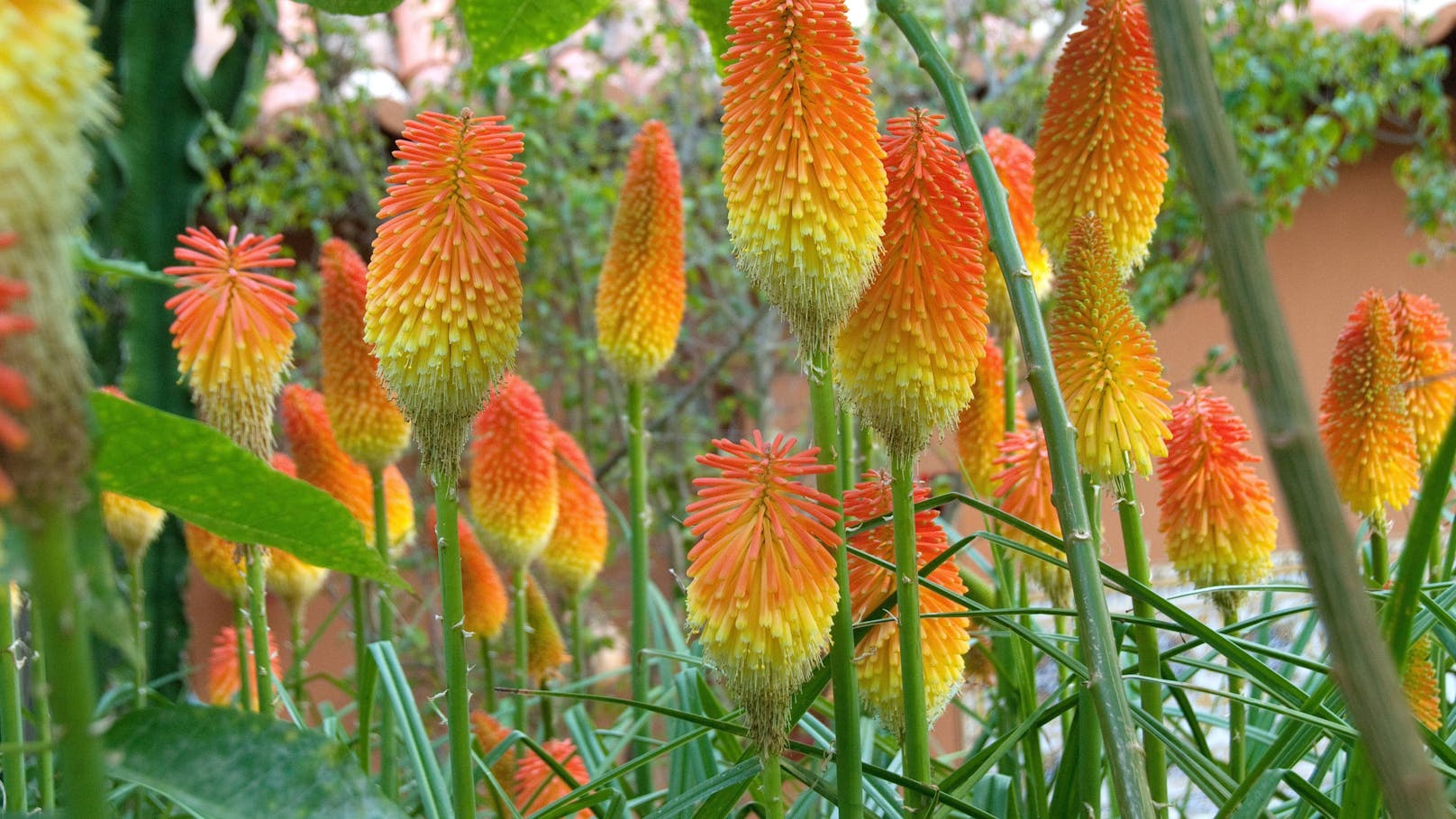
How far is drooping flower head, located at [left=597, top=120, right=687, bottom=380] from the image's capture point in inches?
77.1

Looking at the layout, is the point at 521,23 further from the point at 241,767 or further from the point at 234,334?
the point at 241,767

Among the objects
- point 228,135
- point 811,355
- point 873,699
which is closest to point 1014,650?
point 873,699

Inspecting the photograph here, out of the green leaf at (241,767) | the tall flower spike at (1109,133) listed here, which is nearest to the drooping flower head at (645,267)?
the tall flower spike at (1109,133)

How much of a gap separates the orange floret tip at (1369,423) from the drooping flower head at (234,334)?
49.9 inches

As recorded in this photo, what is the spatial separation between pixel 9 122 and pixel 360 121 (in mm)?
4925

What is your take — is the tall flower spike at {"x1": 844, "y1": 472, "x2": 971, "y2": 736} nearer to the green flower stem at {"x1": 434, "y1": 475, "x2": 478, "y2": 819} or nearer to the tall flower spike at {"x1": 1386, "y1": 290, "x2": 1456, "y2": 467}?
the green flower stem at {"x1": 434, "y1": 475, "x2": 478, "y2": 819}

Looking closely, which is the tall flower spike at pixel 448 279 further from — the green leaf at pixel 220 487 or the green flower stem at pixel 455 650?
Answer: the green leaf at pixel 220 487

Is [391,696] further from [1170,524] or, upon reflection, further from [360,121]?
[360,121]

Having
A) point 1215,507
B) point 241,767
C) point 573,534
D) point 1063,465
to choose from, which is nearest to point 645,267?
point 573,534

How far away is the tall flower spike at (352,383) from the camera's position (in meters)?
1.92

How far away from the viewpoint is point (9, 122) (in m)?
0.43

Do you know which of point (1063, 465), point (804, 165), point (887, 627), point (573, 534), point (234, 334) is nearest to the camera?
point (1063, 465)

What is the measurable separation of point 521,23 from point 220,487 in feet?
2.13

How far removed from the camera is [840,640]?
1.00m
